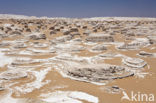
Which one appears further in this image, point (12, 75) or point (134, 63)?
point (134, 63)

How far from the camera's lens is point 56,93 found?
4324 millimetres

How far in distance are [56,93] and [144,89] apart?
104 inches

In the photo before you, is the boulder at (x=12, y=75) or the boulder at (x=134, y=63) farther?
the boulder at (x=134, y=63)

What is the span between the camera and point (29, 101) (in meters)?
3.72

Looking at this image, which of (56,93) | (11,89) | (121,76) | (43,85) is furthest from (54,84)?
(121,76)

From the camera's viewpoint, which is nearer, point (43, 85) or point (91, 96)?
point (91, 96)

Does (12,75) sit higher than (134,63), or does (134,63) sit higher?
(12,75)

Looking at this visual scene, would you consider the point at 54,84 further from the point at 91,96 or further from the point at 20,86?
the point at 91,96

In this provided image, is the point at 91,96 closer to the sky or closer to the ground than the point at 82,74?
closer to the ground

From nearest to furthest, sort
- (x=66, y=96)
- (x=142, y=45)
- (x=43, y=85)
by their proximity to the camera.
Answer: (x=66, y=96) < (x=43, y=85) < (x=142, y=45)

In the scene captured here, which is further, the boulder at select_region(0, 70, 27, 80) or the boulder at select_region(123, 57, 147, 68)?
the boulder at select_region(123, 57, 147, 68)

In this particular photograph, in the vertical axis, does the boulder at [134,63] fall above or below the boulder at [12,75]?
below

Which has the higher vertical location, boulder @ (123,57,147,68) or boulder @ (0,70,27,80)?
boulder @ (0,70,27,80)

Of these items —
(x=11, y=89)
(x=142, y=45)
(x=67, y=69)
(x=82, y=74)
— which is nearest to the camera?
Result: (x=11, y=89)
